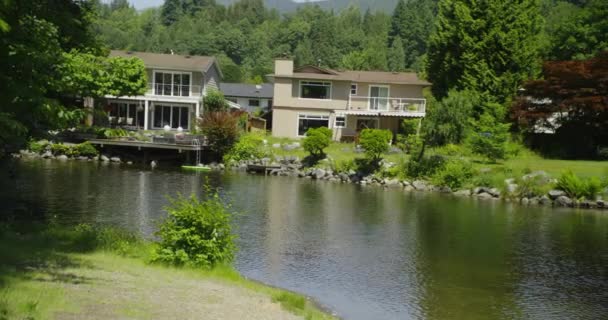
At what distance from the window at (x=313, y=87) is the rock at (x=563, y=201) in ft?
69.9

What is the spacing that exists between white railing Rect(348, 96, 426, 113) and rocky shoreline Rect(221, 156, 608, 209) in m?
9.39

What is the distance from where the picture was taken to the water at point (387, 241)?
55.1 feet

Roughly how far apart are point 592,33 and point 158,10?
154 metres

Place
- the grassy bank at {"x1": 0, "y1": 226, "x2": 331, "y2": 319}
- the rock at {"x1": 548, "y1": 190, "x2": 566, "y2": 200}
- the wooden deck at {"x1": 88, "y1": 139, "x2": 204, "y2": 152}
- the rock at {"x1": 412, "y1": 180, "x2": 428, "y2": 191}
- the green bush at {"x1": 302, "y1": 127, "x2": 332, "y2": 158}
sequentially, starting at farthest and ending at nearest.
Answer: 1. the wooden deck at {"x1": 88, "y1": 139, "x2": 204, "y2": 152}
2. the green bush at {"x1": 302, "y1": 127, "x2": 332, "y2": 158}
3. the rock at {"x1": 412, "y1": 180, "x2": 428, "y2": 191}
4. the rock at {"x1": 548, "y1": 190, "x2": 566, "y2": 200}
5. the grassy bank at {"x1": 0, "y1": 226, "x2": 331, "y2": 319}

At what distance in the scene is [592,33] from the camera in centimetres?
4850

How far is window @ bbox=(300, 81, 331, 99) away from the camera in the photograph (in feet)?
172

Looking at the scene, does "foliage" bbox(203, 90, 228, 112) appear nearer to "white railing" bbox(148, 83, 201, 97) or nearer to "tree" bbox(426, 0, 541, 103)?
"white railing" bbox(148, 83, 201, 97)

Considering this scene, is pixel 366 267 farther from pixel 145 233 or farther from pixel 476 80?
pixel 476 80

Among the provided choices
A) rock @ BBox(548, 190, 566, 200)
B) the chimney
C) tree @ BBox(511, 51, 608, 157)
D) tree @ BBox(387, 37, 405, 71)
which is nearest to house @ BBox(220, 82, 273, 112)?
the chimney

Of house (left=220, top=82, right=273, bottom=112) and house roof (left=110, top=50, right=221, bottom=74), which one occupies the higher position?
house roof (left=110, top=50, right=221, bottom=74)

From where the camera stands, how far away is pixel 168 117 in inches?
2172

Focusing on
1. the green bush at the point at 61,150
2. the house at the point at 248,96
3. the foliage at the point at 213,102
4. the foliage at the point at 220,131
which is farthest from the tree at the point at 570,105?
the house at the point at 248,96

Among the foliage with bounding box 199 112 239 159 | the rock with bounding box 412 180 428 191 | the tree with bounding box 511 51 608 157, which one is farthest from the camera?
the foliage with bounding box 199 112 239 159

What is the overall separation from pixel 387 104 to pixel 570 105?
44.1 feet
